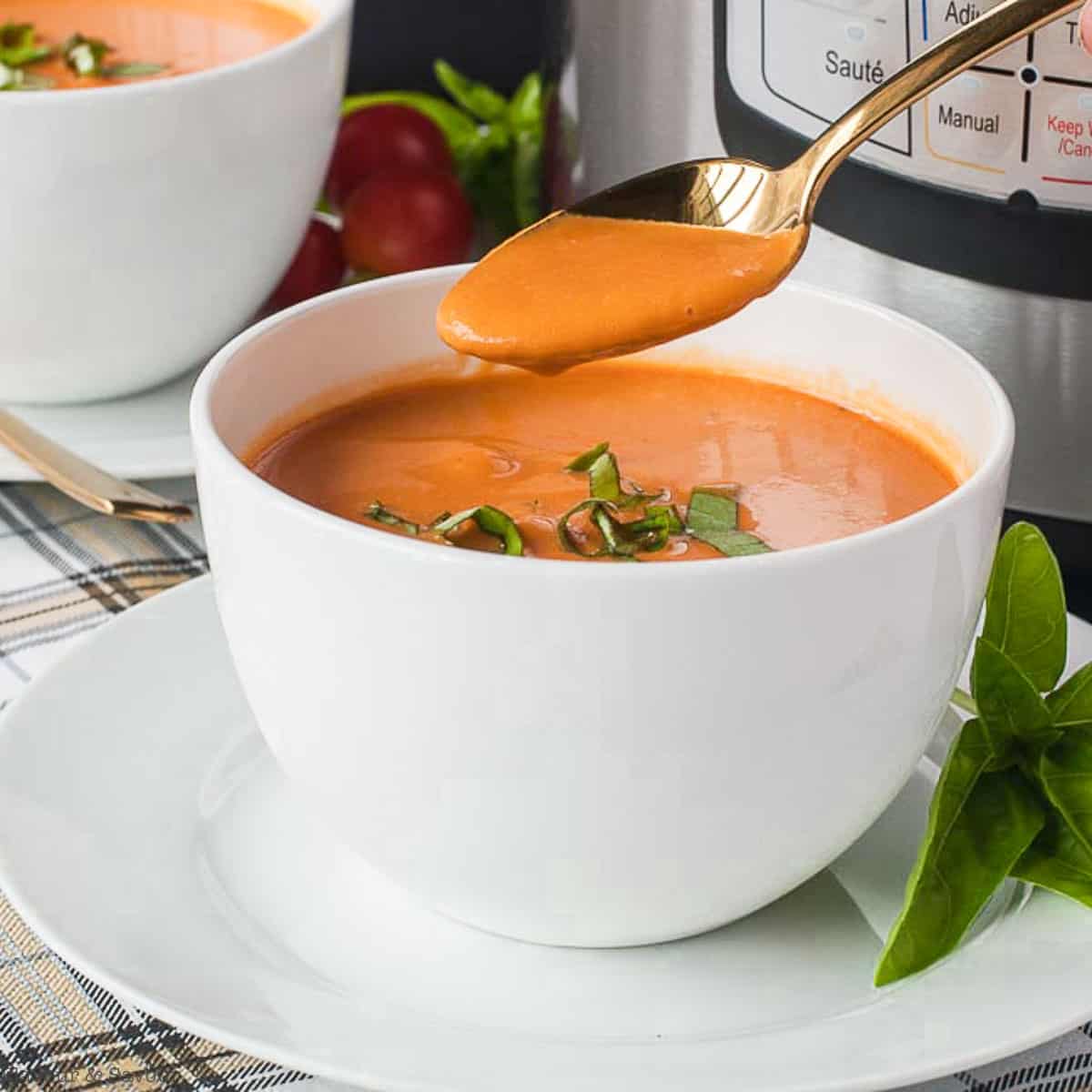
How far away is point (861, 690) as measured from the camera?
68 centimetres

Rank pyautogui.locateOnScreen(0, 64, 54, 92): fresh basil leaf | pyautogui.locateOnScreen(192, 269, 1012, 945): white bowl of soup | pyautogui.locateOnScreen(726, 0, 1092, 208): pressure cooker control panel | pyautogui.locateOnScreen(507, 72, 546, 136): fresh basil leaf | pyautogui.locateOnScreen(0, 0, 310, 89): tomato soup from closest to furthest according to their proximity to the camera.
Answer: pyautogui.locateOnScreen(192, 269, 1012, 945): white bowl of soup → pyautogui.locateOnScreen(726, 0, 1092, 208): pressure cooker control panel → pyautogui.locateOnScreen(0, 64, 54, 92): fresh basil leaf → pyautogui.locateOnScreen(0, 0, 310, 89): tomato soup → pyautogui.locateOnScreen(507, 72, 546, 136): fresh basil leaf

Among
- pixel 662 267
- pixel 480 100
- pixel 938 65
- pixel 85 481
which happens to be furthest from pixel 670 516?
pixel 480 100

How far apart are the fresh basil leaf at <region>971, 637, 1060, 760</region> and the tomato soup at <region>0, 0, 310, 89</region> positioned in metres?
0.82

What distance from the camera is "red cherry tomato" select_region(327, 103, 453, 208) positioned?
147cm

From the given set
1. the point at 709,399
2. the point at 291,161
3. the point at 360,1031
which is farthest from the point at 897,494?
the point at 291,161

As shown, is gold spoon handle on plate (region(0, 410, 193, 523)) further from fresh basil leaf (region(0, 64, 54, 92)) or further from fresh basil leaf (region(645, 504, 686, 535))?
fresh basil leaf (region(645, 504, 686, 535))

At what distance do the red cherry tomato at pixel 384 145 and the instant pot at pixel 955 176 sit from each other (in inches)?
16.4

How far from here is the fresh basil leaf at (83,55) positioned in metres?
1.34

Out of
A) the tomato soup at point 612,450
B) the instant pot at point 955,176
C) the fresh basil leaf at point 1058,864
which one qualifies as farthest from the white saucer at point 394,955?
the instant pot at point 955,176

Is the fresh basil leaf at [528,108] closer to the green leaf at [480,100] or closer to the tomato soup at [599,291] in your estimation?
the green leaf at [480,100]

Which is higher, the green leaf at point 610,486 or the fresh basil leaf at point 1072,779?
the green leaf at point 610,486

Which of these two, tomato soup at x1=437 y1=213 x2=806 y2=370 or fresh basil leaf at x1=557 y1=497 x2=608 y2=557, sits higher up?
tomato soup at x1=437 y1=213 x2=806 y2=370

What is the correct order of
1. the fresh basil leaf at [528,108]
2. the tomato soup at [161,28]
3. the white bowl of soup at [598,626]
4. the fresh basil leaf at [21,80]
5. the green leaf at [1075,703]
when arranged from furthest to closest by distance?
the fresh basil leaf at [528,108] < the tomato soup at [161,28] < the fresh basil leaf at [21,80] < the green leaf at [1075,703] < the white bowl of soup at [598,626]

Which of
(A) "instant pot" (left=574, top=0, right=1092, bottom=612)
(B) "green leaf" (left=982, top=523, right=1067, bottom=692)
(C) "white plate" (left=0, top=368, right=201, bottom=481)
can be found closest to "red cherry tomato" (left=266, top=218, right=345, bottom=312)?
(C) "white plate" (left=0, top=368, right=201, bottom=481)
